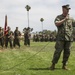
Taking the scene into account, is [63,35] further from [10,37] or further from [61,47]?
[10,37]

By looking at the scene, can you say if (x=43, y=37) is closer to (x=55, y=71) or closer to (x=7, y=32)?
(x=7, y=32)

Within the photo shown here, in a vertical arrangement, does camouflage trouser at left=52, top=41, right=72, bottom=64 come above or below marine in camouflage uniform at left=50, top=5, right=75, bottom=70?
below

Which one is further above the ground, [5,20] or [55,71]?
[5,20]

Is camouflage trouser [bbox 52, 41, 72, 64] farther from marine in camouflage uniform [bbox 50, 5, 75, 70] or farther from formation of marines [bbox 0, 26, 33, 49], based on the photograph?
formation of marines [bbox 0, 26, 33, 49]

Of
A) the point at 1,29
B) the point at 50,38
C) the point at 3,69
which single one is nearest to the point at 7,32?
the point at 1,29

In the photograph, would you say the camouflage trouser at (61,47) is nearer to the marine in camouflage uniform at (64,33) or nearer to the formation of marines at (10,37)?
the marine in camouflage uniform at (64,33)

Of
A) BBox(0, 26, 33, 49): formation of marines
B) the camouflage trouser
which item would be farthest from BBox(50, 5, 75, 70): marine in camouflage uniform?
BBox(0, 26, 33, 49): formation of marines

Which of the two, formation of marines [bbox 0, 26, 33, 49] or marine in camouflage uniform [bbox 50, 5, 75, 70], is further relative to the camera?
formation of marines [bbox 0, 26, 33, 49]

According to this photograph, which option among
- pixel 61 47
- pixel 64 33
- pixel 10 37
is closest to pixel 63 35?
pixel 64 33

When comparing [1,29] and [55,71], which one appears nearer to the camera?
[55,71]

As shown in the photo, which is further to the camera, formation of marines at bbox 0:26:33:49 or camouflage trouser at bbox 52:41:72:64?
formation of marines at bbox 0:26:33:49

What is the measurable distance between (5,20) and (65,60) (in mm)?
14950

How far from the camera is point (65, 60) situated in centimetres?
1071

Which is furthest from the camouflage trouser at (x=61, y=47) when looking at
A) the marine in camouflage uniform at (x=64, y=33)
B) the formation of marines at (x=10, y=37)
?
the formation of marines at (x=10, y=37)
